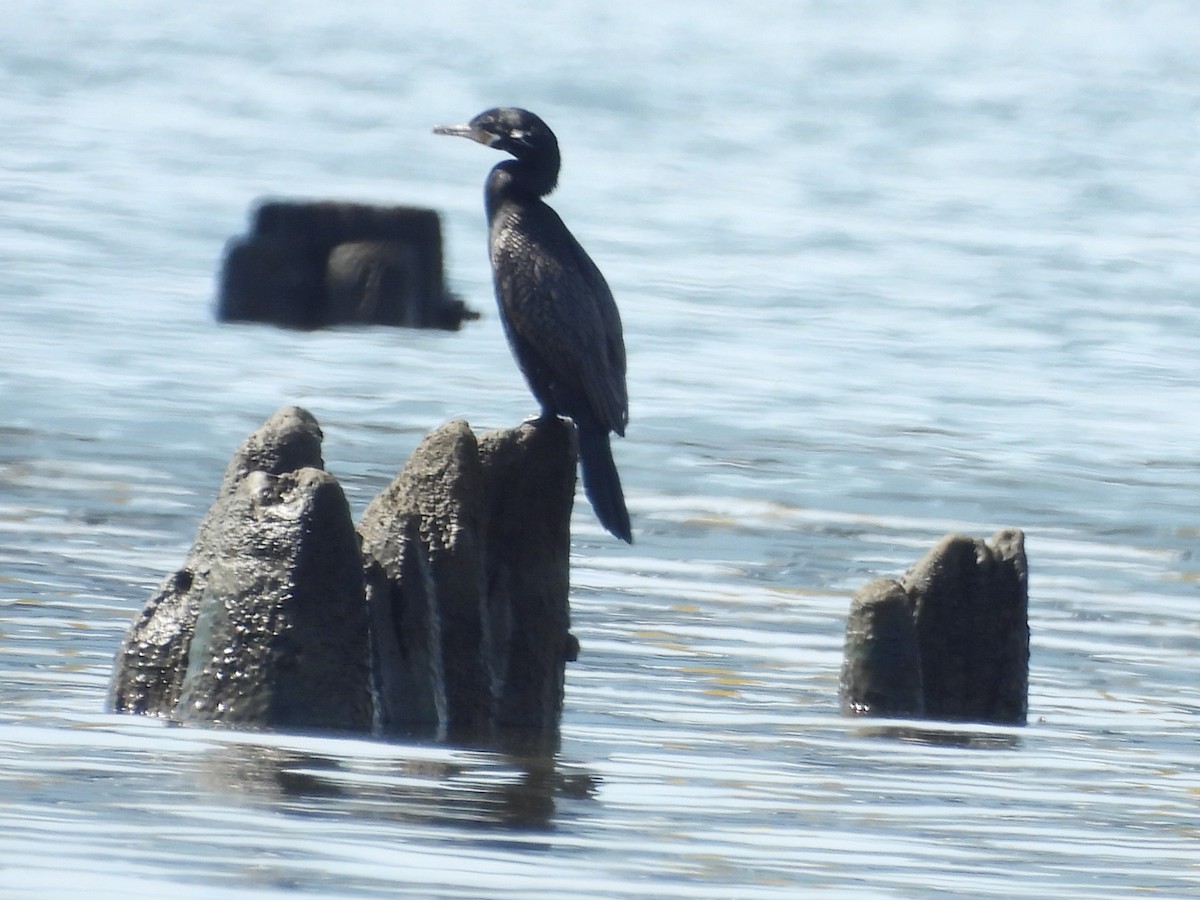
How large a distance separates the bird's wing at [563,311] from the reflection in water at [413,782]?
239cm

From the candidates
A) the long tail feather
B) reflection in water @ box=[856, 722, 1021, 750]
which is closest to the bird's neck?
the long tail feather

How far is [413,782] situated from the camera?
7691 mm

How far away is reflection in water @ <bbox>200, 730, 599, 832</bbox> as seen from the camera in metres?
7.22

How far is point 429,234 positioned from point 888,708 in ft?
68.3

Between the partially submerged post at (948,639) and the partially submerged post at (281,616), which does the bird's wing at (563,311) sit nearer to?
the partially submerged post at (948,639)

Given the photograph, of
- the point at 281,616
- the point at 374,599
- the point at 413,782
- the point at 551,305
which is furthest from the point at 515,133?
the point at 413,782

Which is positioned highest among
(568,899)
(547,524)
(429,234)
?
(429,234)

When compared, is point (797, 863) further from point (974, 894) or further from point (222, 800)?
point (222, 800)

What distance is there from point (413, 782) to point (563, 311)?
3391mm

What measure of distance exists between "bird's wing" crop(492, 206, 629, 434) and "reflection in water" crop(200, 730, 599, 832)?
2387mm

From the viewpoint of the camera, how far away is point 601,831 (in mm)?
7250

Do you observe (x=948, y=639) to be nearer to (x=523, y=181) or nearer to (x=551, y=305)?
(x=551, y=305)

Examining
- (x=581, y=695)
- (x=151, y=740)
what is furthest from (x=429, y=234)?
(x=151, y=740)

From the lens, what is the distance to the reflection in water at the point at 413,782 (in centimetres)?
722
